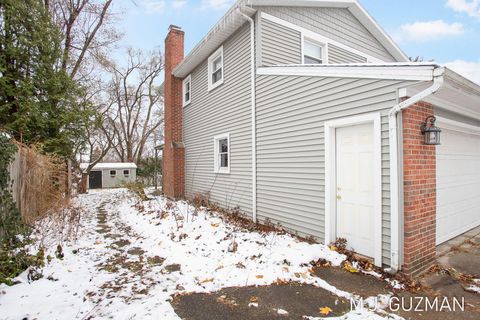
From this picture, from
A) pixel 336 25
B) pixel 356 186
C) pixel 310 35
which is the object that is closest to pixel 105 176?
pixel 310 35

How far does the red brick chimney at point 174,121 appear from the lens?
39.0ft

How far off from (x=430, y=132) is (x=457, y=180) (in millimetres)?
2364

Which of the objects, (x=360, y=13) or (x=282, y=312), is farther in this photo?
(x=360, y=13)

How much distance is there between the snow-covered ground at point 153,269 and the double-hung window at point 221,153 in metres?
2.51

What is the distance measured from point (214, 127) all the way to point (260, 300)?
22.6 feet

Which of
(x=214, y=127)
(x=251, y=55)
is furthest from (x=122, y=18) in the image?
(x=251, y=55)

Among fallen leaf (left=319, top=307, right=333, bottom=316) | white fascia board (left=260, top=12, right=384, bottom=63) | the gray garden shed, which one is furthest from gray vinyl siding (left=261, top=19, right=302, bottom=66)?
the gray garden shed

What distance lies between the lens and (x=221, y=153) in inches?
372

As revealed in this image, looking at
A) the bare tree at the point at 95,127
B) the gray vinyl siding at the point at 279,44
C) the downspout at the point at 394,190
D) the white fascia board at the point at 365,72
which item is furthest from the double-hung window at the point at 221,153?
the downspout at the point at 394,190

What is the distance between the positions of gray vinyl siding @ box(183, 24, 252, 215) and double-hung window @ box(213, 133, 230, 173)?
21 centimetres

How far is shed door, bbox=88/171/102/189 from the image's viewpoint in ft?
86.3

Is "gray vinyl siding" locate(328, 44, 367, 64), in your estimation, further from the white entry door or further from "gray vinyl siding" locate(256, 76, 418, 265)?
the white entry door

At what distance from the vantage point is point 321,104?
5.46m

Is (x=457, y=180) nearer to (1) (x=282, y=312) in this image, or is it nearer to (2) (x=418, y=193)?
(2) (x=418, y=193)
